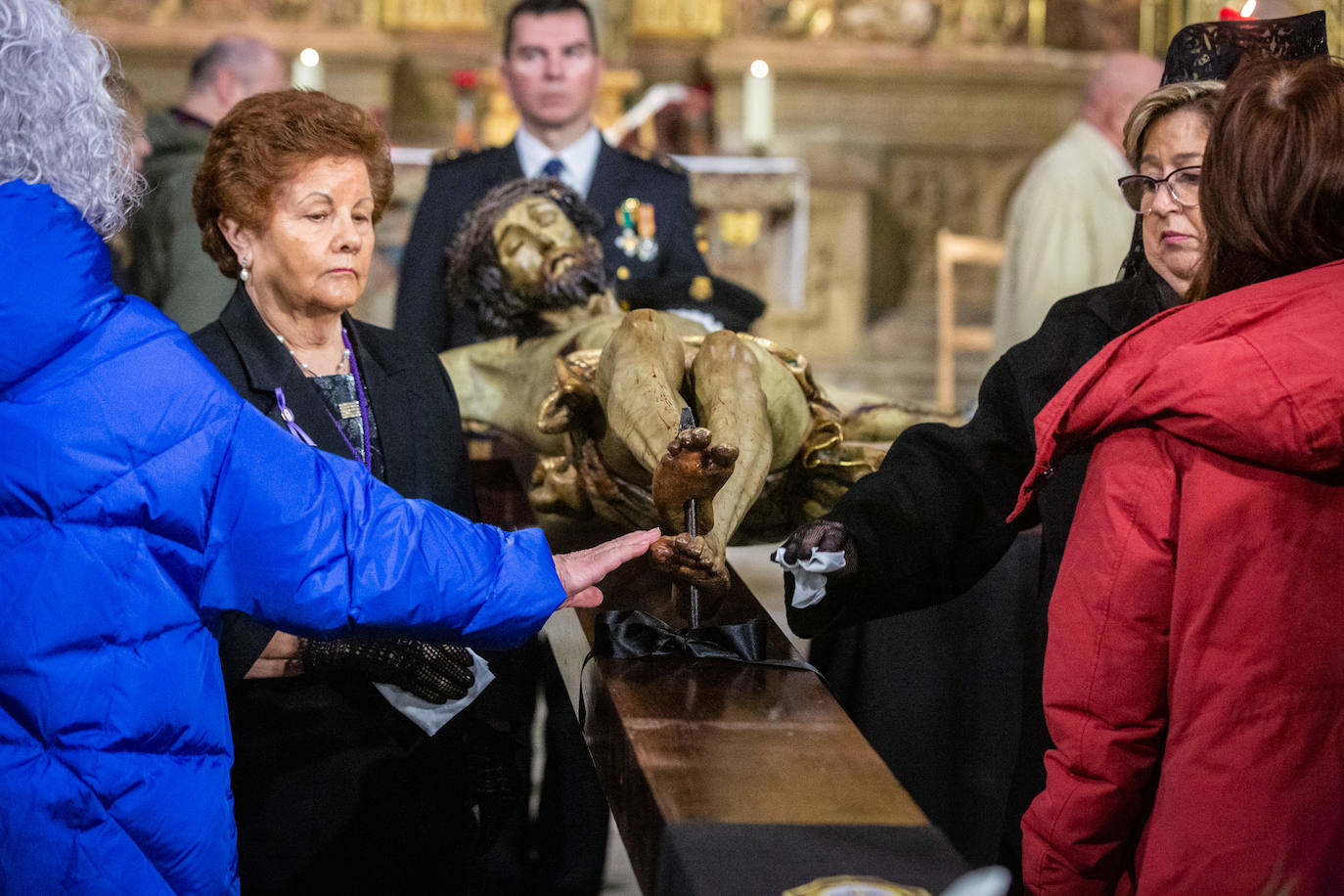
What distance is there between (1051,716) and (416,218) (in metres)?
2.99

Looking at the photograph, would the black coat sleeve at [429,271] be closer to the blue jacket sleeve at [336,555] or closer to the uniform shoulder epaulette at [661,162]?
the uniform shoulder epaulette at [661,162]

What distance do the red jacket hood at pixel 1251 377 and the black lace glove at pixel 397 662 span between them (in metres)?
1.16

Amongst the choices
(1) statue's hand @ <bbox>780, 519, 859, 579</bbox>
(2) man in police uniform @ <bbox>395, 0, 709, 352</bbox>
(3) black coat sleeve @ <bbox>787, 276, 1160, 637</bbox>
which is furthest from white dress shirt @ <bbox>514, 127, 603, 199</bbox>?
(1) statue's hand @ <bbox>780, 519, 859, 579</bbox>

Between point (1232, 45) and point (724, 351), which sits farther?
point (724, 351)

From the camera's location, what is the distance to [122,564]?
1479 millimetres

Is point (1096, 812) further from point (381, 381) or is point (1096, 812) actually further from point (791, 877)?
point (381, 381)

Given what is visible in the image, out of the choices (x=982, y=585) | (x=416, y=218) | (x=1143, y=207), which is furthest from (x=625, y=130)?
(x=1143, y=207)

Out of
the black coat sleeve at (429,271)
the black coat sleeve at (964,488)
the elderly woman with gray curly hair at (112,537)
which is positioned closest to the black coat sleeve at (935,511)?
the black coat sleeve at (964,488)

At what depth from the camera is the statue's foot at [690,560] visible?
78.7 inches

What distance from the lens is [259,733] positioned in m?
2.33

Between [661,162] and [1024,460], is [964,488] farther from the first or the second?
[661,162]

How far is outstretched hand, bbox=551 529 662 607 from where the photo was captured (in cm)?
192

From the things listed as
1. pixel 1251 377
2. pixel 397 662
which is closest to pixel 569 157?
pixel 397 662

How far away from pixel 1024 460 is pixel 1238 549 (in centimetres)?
95
